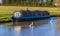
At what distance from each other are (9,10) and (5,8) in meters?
1.07

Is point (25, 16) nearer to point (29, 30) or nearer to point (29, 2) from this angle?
point (29, 30)

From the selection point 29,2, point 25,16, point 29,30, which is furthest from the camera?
point 29,2

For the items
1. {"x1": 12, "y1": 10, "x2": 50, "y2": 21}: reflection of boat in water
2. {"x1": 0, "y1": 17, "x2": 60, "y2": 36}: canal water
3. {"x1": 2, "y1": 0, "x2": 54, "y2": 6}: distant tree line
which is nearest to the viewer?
{"x1": 0, "y1": 17, "x2": 60, "y2": 36}: canal water

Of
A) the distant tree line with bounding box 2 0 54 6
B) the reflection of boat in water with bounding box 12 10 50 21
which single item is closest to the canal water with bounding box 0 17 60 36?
the reflection of boat in water with bounding box 12 10 50 21

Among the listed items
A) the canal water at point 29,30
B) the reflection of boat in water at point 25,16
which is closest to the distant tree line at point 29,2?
the reflection of boat in water at point 25,16

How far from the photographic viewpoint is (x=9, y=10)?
3002 centimetres

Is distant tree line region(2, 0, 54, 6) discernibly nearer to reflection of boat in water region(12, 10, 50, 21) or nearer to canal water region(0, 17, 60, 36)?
reflection of boat in water region(12, 10, 50, 21)

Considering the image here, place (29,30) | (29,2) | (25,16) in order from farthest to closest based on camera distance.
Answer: (29,2)
(25,16)
(29,30)

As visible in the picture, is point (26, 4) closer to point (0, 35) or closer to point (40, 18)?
point (40, 18)

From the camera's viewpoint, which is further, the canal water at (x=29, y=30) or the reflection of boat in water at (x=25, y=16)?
the reflection of boat in water at (x=25, y=16)

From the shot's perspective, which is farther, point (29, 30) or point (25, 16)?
point (25, 16)

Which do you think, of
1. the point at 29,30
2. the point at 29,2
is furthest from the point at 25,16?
the point at 29,2

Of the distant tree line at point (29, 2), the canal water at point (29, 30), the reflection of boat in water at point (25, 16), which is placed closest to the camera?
the canal water at point (29, 30)

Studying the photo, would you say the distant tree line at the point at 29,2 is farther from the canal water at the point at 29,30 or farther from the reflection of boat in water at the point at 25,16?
the canal water at the point at 29,30
